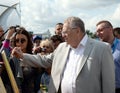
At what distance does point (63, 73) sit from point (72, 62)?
210 mm

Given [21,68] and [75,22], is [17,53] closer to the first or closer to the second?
[21,68]

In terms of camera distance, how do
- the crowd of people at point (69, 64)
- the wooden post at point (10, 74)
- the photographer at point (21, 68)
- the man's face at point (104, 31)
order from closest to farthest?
the wooden post at point (10, 74) → the photographer at point (21, 68) → the crowd of people at point (69, 64) → the man's face at point (104, 31)

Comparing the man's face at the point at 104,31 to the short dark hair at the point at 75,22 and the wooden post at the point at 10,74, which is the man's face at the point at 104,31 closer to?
the short dark hair at the point at 75,22

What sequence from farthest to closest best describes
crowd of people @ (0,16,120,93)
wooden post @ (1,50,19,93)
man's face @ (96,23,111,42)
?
man's face @ (96,23,111,42), crowd of people @ (0,16,120,93), wooden post @ (1,50,19,93)


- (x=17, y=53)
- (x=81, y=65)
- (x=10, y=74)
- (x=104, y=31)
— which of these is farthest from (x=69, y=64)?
(x=104, y=31)

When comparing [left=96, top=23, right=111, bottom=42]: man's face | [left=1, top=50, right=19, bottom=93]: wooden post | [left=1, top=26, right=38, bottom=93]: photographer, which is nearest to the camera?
[left=1, top=50, right=19, bottom=93]: wooden post

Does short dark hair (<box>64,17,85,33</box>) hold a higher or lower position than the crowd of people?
higher

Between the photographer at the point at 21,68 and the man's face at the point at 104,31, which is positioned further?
the man's face at the point at 104,31

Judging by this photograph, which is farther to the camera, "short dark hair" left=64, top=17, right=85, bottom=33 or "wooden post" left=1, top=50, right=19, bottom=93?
"short dark hair" left=64, top=17, right=85, bottom=33

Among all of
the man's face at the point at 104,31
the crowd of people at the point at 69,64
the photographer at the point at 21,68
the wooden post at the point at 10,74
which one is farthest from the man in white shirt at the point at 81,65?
the man's face at the point at 104,31

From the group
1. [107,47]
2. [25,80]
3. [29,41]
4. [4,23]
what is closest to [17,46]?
[29,41]

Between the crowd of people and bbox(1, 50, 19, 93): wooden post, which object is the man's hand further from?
bbox(1, 50, 19, 93): wooden post

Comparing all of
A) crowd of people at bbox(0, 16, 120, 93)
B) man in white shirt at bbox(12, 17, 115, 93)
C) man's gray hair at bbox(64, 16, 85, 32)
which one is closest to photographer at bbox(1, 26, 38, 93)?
crowd of people at bbox(0, 16, 120, 93)

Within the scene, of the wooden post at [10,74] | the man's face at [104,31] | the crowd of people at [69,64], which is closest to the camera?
the wooden post at [10,74]
